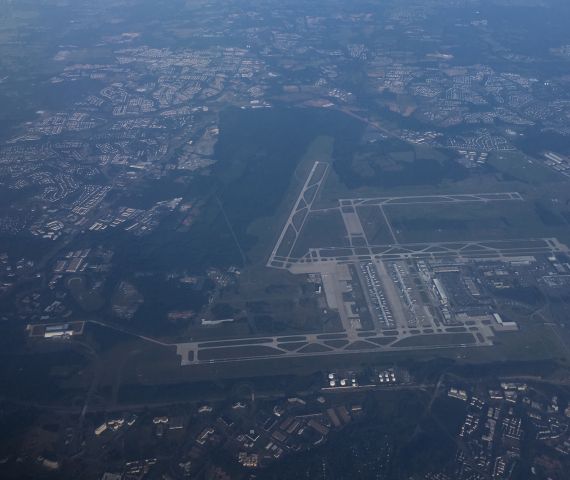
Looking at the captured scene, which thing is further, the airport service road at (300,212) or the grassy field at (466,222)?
the grassy field at (466,222)

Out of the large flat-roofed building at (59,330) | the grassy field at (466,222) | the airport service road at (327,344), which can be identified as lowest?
the grassy field at (466,222)

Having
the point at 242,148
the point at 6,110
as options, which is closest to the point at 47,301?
the point at 242,148

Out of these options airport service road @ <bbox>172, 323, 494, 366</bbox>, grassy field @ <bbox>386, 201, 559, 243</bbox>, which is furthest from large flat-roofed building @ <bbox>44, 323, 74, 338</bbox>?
grassy field @ <bbox>386, 201, 559, 243</bbox>

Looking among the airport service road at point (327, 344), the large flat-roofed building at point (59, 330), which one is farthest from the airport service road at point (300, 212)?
the large flat-roofed building at point (59, 330)

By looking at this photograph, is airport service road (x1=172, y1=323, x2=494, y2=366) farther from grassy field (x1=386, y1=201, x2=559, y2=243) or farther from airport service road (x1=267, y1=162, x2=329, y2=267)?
grassy field (x1=386, y1=201, x2=559, y2=243)

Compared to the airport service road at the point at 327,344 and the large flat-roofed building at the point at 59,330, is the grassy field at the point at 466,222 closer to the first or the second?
the airport service road at the point at 327,344

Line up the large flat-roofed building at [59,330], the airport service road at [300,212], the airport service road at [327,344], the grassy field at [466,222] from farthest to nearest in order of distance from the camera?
the grassy field at [466,222] → the airport service road at [300,212] → the large flat-roofed building at [59,330] → the airport service road at [327,344]

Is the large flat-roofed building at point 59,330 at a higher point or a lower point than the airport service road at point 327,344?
higher

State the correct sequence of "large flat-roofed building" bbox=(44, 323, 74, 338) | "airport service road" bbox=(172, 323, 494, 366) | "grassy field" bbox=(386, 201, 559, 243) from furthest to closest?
"grassy field" bbox=(386, 201, 559, 243), "large flat-roofed building" bbox=(44, 323, 74, 338), "airport service road" bbox=(172, 323, 494, 366)

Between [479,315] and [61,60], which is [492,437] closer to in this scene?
[479,315]

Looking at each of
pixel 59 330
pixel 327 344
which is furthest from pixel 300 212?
pixel 59 330

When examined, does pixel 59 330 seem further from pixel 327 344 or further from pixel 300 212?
pixel 300 212
